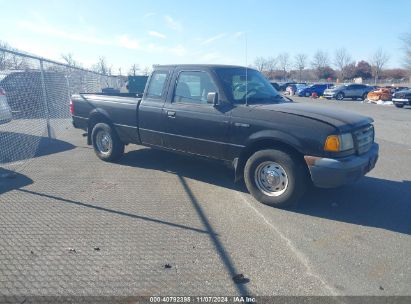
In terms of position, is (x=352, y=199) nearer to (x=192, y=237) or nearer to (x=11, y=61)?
(x=192, y=237)

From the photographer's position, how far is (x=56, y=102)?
10281mm

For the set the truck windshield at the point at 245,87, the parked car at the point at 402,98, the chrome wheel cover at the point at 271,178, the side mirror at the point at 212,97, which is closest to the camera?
the chrome wheel cover at the point at 271,178

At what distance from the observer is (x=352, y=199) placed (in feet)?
16.7

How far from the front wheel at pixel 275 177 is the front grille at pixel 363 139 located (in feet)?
2.71

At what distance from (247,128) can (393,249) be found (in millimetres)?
2314

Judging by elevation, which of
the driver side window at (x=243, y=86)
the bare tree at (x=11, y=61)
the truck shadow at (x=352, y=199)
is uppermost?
the bare tree at (x=11, y=61)

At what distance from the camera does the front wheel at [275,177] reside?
4.51 meters

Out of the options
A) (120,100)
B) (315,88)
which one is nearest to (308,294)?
(120,100)

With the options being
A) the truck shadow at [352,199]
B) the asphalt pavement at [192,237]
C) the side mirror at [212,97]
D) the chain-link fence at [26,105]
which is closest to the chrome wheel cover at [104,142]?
the truck shadow at [352,199]

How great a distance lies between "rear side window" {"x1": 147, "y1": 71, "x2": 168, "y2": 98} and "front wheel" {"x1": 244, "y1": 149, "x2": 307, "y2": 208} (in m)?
2.19

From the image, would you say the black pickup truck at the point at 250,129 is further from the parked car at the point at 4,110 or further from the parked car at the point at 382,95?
the parked car at the point at 382,95

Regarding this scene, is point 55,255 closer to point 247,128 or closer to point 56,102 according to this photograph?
point 247,128

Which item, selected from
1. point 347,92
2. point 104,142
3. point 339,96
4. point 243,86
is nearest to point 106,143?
point 104,142

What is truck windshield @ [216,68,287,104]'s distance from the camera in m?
5.25
